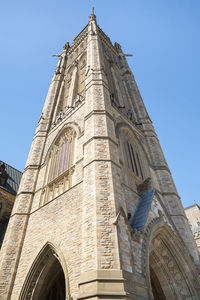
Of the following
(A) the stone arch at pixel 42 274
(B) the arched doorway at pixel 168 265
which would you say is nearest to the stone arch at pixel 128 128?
(B) the arched doorway at pixel 168 265

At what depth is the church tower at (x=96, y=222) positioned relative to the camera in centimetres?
583

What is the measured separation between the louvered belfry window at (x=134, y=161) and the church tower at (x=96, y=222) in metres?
0.07

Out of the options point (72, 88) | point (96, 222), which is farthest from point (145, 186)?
point (72, 88)

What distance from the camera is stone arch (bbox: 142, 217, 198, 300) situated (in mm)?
8172

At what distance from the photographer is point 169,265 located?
867 centimetres

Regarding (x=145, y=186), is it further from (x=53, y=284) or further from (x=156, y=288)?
(x=53, y=284)

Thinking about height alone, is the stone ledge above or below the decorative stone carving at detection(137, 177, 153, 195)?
below

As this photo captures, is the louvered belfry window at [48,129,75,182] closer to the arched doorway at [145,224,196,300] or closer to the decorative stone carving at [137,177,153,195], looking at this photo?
the decorative stone carving at [137,177,153,195]

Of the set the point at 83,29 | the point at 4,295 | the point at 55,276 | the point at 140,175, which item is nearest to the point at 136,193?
the point at 140,175

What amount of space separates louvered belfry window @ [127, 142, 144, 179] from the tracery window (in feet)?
10.3

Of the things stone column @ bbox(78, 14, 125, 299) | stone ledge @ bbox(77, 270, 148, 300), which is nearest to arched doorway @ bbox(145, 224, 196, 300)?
stone column @ bbox(78, 14, 125, 299)

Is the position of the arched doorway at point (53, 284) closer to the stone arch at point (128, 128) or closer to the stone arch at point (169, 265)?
the stone arch at point (169, 265)

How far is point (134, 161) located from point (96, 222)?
20.2 feet

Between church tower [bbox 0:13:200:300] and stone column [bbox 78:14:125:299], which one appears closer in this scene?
stone column [bbox 78:14:125:299]
